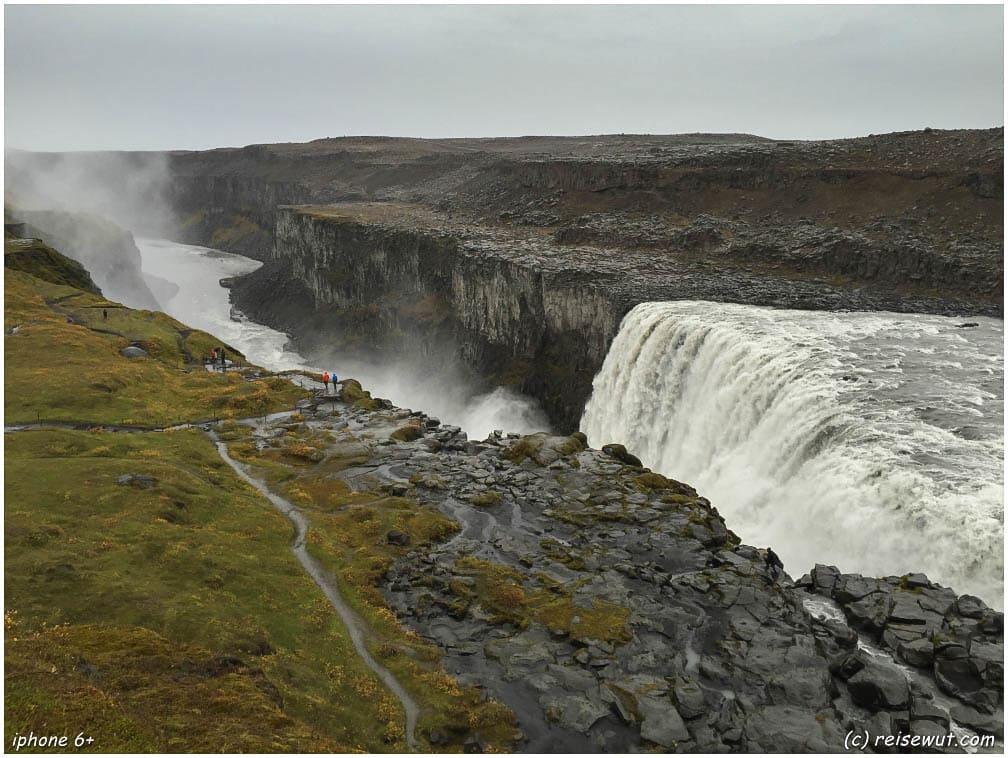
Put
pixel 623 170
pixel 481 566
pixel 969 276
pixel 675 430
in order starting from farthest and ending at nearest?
pixel 623 170 < pixel 969 276 < pixel 675 430 < pixel 481 566

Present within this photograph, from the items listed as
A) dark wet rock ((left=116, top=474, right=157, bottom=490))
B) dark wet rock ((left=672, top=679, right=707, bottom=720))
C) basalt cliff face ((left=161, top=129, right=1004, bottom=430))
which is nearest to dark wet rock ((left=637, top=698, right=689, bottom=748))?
dark wet rock ((left=672, top=679, right=707, bottom=720))

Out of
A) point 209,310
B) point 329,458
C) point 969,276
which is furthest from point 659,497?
point 209,310

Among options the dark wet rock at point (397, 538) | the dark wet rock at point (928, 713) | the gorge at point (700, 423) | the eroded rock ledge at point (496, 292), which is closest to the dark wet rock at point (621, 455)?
the gorge at point (700, 423)

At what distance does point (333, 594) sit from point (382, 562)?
333 centimetres

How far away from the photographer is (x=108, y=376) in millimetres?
58781

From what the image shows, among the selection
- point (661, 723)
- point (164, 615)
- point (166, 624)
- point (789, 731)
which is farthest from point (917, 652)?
point (164, 615)

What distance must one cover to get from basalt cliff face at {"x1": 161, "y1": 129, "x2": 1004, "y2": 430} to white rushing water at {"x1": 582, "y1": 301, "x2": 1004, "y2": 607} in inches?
382

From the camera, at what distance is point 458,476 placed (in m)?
45.4

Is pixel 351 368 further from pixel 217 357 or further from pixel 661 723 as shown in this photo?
pixel 661 723

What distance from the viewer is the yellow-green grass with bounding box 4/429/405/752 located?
19.0 meters

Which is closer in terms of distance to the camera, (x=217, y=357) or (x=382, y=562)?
(x=382, y=562)

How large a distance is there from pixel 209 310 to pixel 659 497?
4753 inches

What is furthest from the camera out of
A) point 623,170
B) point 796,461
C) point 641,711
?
point 623,170

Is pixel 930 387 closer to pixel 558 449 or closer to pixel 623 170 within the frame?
pixel 558 449
